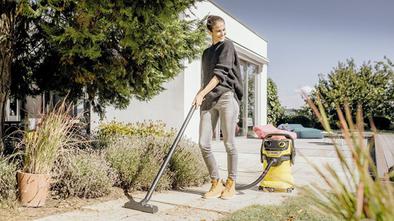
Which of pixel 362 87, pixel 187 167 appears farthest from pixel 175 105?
pixel 362 87

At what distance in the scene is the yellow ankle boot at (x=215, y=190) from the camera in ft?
14.4

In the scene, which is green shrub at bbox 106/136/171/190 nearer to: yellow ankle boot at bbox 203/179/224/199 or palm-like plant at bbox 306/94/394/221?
yellow ankle boot at bbox 203/179/224/199

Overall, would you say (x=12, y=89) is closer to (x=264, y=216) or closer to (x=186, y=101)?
(x=264, y=216)

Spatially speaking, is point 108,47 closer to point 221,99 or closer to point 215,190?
point 221,99

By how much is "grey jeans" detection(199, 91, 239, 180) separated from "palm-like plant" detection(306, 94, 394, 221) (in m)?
3.05

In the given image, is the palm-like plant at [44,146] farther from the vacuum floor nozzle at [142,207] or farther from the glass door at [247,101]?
the glass door at [247,101]

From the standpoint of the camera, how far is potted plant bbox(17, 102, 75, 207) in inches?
145

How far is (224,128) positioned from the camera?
14.6 feet

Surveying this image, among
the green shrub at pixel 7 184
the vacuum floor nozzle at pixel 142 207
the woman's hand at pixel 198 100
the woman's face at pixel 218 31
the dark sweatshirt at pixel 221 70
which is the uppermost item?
the woman's face at pixel 218 31

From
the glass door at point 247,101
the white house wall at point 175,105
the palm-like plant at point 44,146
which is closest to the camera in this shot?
the palm-like plant at point 44,146

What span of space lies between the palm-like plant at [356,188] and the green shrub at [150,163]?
133 inches

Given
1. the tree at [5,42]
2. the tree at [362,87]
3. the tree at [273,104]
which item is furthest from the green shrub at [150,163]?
the tree at [362,87]

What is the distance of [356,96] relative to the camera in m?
26.5

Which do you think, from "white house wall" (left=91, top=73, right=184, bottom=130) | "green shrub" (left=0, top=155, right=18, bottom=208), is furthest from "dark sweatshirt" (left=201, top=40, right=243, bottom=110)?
"white house wall" (left=91, top=73, right=184, bottom=130)
